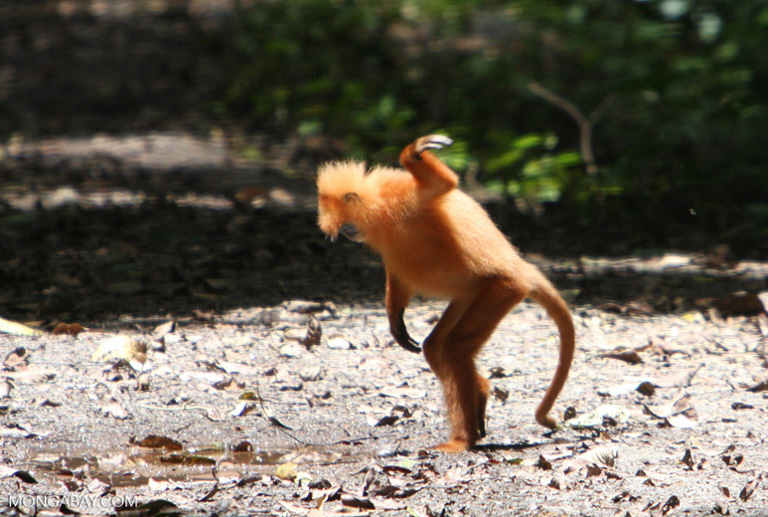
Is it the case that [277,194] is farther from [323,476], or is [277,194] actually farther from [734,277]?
[323,476]

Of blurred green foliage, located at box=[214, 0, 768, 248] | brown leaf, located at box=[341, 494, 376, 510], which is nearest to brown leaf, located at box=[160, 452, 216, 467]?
brown leaf, located at box=[341, 494, 376, 510]

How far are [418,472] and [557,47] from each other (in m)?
6.10

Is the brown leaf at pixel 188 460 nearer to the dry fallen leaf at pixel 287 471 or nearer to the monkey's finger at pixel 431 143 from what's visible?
the dry fallen leaf at pixel 287 471

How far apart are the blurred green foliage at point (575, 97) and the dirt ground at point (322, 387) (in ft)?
3.88

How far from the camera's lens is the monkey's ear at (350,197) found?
416 cm

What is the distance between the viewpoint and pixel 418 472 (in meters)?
3.78

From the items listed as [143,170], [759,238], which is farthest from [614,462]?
[143,170]

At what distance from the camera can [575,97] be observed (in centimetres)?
888

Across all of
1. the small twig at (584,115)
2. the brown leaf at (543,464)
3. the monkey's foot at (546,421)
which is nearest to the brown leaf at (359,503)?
the brown leaf at (543,464)

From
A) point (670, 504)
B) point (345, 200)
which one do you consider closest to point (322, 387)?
point (345, 200)

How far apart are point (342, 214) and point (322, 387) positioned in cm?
107

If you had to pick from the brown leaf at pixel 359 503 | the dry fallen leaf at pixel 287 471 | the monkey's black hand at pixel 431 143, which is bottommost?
the dry fallen leaf at pixel 287 471

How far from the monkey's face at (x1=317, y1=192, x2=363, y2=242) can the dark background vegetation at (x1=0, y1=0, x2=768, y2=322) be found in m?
2.57

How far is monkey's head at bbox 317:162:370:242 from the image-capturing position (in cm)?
416
